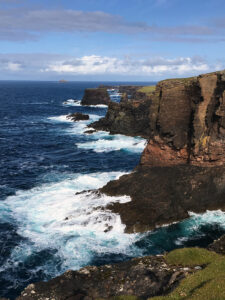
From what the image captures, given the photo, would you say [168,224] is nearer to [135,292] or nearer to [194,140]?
[194,140]

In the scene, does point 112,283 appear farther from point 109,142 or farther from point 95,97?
point 95,97

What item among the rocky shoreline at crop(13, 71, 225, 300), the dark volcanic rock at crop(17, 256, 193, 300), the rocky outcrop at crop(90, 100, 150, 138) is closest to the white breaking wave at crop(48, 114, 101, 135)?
the rocky outcrop at crop(90, 100, 150, 138)

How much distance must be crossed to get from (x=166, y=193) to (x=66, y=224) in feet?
40.7

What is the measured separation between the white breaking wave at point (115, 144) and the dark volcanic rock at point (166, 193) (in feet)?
92.4

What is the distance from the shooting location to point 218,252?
21.8 m

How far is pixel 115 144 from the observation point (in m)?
72.7

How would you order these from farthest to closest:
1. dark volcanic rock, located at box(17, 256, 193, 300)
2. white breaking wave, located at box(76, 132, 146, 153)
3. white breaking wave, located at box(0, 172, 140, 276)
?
1. white breaking wave, located at box(76, 132, 146, 153)
2. white breaking wave, located at box(0, 172, 140, 276)
3. dark volcanic rock, located at box(17, 256, 193, 300)

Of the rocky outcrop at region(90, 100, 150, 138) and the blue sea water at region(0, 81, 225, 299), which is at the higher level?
the rocky outcrop at region(90, 100, 150, 138)

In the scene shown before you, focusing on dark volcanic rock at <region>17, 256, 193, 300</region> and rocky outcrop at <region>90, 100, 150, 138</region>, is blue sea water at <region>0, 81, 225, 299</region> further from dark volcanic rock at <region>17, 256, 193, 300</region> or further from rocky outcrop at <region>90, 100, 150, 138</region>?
rocky outcrop at <region>90, 100, 150, 138</region>

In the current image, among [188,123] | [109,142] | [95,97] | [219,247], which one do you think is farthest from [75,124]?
[219,247]

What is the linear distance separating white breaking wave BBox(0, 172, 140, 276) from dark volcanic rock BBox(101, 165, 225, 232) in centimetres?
148

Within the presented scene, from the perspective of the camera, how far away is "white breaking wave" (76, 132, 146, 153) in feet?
223

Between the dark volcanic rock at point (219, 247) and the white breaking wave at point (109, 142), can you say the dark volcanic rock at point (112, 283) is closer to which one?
the dark volcanic rock at point (219, 247)

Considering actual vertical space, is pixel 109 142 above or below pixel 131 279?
above
